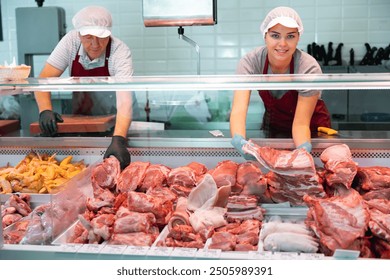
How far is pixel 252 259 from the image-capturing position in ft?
6.21

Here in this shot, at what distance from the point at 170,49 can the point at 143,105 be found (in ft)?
4.53

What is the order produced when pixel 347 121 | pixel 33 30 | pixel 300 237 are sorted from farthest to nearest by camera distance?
pixel 33 30 < pixel 347 121 < pixel 300 237

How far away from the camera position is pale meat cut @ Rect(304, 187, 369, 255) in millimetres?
1953

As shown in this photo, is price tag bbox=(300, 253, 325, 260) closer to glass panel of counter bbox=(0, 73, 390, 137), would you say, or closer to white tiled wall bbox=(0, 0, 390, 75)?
glass panel of counter bbox=(0, 73, 390, 137)

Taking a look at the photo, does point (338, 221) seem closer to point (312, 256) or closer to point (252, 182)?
point (312, 256)

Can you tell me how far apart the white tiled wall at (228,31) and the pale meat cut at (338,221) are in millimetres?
4705

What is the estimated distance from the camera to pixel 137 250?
6.55 ft

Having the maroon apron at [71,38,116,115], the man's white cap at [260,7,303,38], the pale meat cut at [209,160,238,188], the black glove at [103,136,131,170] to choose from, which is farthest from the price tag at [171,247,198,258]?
the maroon apron at [71,38,116,115]

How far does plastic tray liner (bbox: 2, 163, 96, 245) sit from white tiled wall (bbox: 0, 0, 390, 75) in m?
4.34

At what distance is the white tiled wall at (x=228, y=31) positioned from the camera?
6.40 metres

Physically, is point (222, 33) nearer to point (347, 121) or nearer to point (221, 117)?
point (221, 117)

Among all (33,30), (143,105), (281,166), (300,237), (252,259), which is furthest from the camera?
(33,30)

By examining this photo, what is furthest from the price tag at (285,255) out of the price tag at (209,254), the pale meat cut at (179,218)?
the pale meat cut at (179,218)
